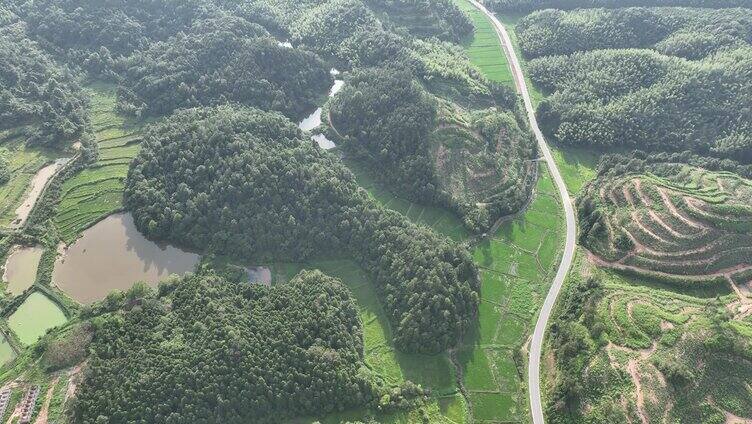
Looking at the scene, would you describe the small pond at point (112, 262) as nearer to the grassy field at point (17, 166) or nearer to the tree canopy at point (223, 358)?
the tree canopy at point (223, 358)

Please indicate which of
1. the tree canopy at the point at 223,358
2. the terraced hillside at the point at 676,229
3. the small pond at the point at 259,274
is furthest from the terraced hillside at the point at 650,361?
the small pond at the point at 259,274

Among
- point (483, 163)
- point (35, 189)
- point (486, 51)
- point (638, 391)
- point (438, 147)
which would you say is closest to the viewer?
point (638, 391)

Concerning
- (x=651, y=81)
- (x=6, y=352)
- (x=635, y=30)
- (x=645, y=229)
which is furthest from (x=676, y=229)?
(x=6, y=352)

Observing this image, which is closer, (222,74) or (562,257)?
(562,257)

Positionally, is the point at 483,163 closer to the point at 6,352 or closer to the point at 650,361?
the point at 650,361

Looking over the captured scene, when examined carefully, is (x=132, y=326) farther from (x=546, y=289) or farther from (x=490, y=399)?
(x=546, y=289)
